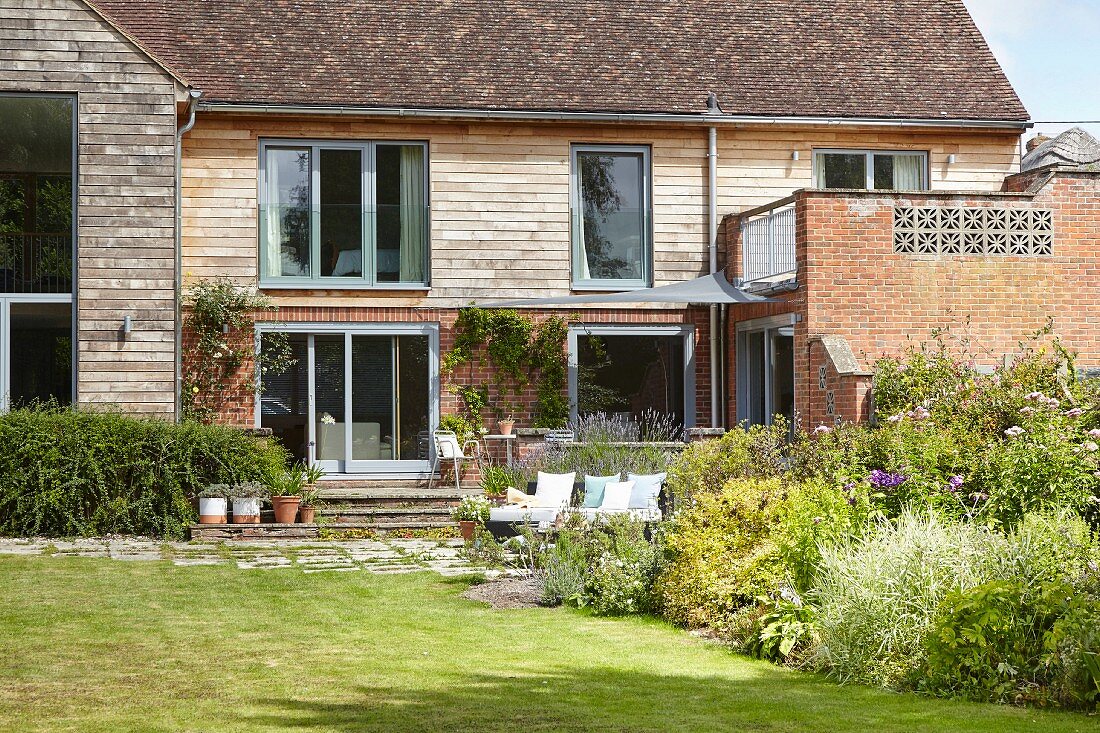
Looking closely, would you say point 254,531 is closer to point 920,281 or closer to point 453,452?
point 453,452

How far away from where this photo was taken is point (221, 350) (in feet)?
58.4

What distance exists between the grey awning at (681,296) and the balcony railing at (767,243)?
0.48 metres

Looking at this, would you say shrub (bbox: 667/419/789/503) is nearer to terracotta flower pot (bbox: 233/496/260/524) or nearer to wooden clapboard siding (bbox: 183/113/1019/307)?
terracotta flower pot (bbox: 233/496/260/524)

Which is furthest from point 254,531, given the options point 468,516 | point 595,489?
point 595,489

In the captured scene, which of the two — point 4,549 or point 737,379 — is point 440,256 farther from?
point 4,549

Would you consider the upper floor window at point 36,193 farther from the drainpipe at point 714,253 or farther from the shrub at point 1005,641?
the shrub at point 1005,641

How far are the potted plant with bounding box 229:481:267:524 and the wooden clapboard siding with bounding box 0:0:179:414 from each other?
218 cm

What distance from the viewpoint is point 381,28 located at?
20.0 metres

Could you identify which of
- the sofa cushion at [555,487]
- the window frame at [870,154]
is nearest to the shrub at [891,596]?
the sofa cushion at [555,487]

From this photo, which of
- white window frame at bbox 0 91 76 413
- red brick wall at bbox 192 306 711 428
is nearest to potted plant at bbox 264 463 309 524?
white window frame at bbox 0 91 76 413

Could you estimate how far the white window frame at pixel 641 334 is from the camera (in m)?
18.7

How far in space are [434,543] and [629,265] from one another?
6.60m

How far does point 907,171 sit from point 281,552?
1162 centimetres

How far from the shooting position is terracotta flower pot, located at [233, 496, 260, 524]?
575 inches
